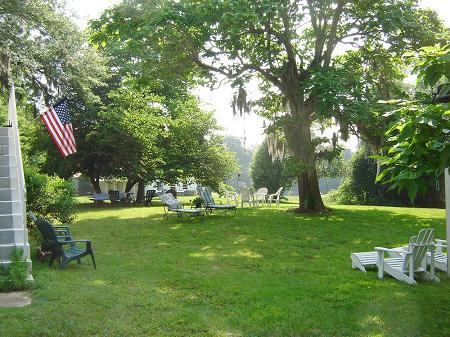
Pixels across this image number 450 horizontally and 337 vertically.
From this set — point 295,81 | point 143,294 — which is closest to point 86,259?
point 143,294

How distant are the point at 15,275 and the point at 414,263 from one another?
19.6ft

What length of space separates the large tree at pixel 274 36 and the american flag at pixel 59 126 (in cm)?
357

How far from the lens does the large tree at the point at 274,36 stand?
43.9ft

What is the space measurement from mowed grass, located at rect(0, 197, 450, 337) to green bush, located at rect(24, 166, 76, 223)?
1.16 metres

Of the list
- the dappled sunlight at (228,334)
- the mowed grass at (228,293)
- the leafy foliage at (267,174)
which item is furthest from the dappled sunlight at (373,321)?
the leafy foliage at (267,174)

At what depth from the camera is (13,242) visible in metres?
7.26

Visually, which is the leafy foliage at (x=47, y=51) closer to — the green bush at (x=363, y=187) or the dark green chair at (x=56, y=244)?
the dark green chair at (x=56, y=244)

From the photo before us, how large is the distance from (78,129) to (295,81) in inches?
577

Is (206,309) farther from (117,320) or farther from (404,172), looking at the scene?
(404,172)

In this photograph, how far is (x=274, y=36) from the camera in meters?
17.4

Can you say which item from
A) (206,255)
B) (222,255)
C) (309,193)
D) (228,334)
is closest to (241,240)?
(222,255)

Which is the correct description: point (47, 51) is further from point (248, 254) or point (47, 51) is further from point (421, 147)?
point (421, 147)

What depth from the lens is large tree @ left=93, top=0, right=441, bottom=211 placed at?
43.9 ft

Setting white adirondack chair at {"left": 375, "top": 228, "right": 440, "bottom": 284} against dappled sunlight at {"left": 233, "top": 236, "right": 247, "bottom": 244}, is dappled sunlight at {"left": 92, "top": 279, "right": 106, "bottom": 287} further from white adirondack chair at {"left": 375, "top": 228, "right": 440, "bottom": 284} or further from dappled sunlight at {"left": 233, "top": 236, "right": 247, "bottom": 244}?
dappled sunlight at {"left": 233, "top": 236, "right": 247, "bottom": 244}
